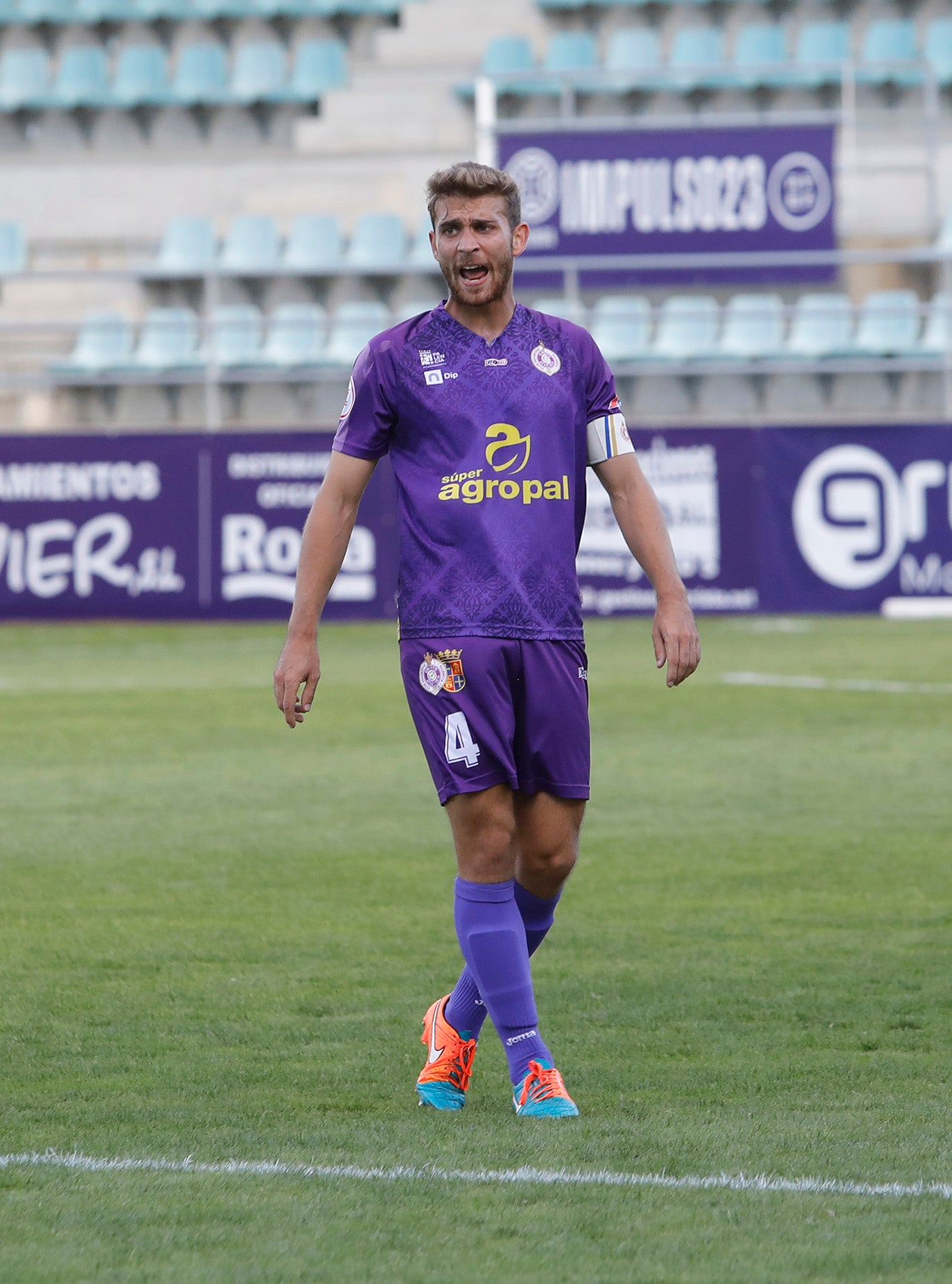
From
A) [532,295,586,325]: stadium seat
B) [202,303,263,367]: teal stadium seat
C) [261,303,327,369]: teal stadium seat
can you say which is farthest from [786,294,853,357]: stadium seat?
[202,303,263,367]: teal stadium seat

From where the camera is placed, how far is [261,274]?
21.5 meters

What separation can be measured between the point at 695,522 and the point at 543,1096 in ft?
50.6

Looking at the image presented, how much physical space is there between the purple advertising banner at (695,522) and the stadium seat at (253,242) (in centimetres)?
588

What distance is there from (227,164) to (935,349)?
356 inches

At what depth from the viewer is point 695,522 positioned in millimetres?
19047

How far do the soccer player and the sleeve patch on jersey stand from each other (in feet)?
0.15

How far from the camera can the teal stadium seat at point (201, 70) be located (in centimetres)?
2508

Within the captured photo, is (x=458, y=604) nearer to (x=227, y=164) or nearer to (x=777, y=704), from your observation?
(x=777, y=704)

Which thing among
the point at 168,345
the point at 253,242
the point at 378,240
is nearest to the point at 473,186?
the point at 168,345

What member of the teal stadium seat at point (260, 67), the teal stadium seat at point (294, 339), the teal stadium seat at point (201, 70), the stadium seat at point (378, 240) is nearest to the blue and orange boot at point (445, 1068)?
the teal stadium seat at point (294, 339)

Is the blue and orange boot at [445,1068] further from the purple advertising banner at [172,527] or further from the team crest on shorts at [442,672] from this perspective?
the purple advertising banner at [172,527]

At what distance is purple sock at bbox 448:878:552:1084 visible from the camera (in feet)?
13.1

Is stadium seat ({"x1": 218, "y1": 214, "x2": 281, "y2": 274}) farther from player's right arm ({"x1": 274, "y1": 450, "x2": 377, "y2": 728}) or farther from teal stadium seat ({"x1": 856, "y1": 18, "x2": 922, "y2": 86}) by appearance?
player's right arm ({"x1": 274, "y1": 450, "x2": 377, "y2": 728})

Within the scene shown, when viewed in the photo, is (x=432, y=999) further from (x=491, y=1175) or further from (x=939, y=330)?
(x=939, y=330)
